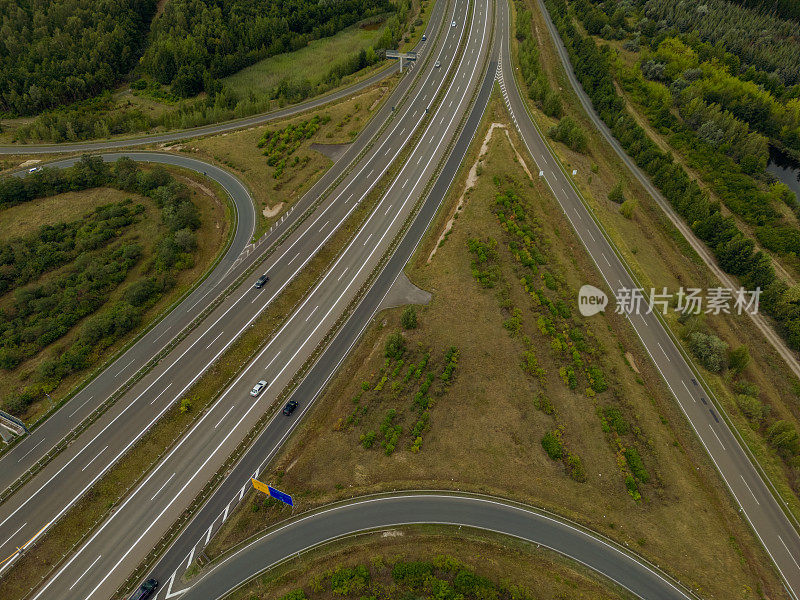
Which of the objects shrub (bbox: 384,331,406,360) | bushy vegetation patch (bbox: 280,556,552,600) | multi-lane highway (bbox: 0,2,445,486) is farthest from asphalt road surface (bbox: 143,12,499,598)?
multi-lane highway (bbox: 0,2,445,486)

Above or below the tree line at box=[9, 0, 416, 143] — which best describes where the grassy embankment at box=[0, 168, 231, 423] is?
below

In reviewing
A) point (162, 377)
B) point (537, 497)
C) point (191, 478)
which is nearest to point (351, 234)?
point (162, 377)

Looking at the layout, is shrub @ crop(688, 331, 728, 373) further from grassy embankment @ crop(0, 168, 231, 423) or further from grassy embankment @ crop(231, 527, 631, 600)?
grassy embankment @ crop(0, 168, 231, 423)

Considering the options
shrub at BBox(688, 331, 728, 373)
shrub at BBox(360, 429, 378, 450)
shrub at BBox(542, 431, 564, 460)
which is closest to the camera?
shrub at BBox(542, 431, 564, 460)

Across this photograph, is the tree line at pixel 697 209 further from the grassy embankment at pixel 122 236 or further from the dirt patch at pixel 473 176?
the grassy embankment at pixel 122 236

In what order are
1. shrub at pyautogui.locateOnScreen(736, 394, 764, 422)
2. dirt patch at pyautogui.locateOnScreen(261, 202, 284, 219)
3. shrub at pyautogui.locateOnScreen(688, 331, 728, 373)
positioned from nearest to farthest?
shrub at pyautogui.locateOnScreen(736, 394, 764, 422), shrub at pyautogui.locateOnScreen(688, 331, 728, 373), dirt patch at pyautogui.locateOnScreen(261, 202, 284, 219)

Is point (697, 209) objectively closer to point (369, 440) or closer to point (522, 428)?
point (522, 428)
